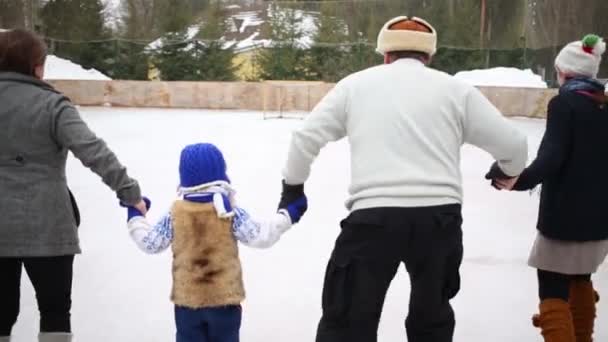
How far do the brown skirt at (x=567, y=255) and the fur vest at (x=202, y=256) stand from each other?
3.47 feet

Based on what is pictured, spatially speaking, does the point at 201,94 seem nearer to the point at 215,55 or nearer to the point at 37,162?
the point at 215,55

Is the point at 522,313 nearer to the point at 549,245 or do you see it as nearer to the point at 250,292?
the point at 549,245

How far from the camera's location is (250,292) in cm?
354

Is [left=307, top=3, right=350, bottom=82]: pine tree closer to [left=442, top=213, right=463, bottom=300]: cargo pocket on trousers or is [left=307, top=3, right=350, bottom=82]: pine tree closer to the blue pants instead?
the blue pants

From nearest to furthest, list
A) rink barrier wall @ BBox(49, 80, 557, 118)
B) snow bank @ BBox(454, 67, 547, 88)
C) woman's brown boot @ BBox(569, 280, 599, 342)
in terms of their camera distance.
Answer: woman's brown boot @ BBox(569, 280, 599, 342), snow bank @ BBox(454, 67, 547, 88), rink barrier wall @ BBox(49, 80, 557, 118)

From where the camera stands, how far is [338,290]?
77.9 inches

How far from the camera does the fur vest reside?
216 cm

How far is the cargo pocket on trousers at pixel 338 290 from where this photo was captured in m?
1.97

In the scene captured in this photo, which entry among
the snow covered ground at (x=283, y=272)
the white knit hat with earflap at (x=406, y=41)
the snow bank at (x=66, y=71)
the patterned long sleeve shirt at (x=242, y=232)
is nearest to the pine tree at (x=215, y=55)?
the snow bank at (x=66, y=71)

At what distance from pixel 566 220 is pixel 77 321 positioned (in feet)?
6.58

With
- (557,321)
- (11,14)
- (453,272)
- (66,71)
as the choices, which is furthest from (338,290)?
(66,71)

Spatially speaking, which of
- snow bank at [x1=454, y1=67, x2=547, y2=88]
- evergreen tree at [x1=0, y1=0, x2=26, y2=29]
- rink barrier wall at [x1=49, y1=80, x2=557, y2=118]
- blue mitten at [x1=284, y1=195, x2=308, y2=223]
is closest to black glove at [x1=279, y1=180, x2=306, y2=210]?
blue mitten at [x1=284, y1=195, x2=308, y2=223]

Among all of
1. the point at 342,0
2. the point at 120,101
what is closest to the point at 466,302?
the point at 120,101

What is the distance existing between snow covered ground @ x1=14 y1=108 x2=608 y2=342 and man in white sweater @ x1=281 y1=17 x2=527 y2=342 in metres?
1.01
